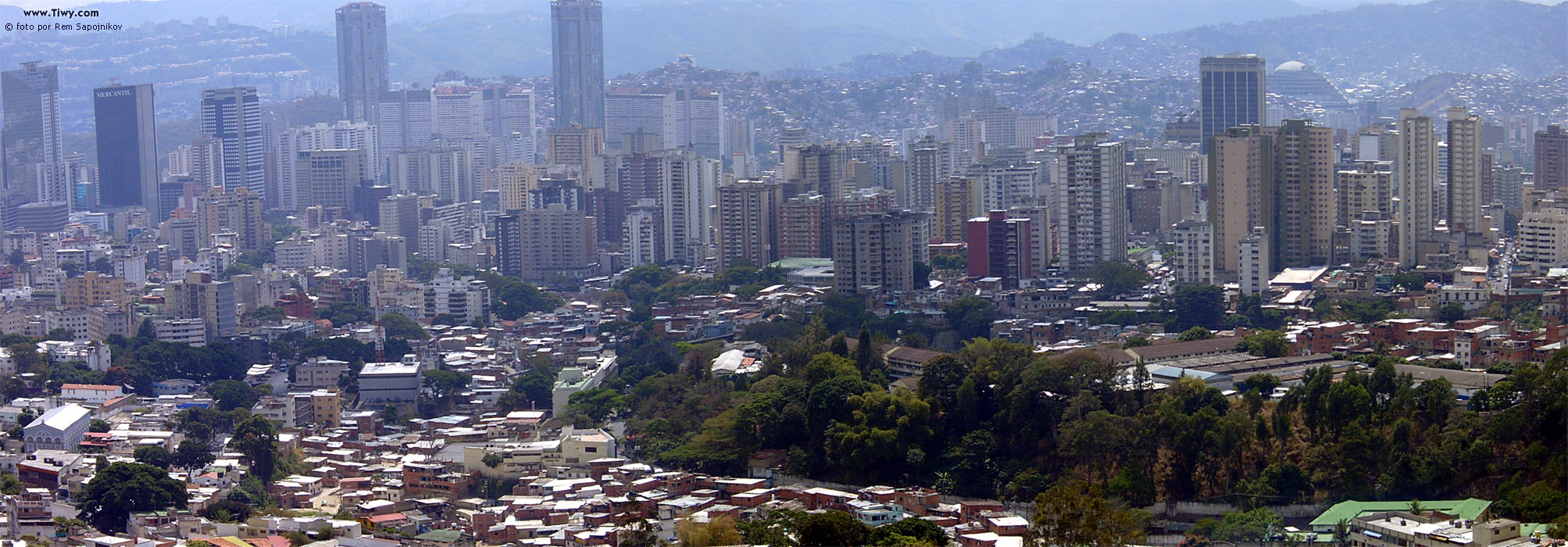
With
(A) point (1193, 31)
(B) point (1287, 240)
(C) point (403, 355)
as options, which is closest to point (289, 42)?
(A) point (1193, 31)

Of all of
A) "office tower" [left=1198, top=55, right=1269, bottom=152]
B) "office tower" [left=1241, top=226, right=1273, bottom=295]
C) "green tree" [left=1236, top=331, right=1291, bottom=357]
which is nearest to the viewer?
"green tree" [left=1236, top=331, right=1291, bottom=357]

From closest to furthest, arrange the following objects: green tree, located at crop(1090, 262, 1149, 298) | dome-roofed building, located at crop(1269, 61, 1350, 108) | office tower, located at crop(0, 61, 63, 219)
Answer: green tree, located at crop(1090, 262, 1149, 298) → office tower, located at crop(0, 61, 63, 219) → dome-roofed building, located at crop(1269, 61, 1350, 108)

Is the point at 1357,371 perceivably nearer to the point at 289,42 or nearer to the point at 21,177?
the point at 21,177

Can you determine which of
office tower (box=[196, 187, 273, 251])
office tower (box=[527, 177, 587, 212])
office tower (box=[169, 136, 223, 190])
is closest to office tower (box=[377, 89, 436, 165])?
office tower (box=[169, 136, 223, 190])

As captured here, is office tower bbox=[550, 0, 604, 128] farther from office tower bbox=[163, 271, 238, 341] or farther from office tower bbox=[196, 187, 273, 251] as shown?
office tower bbox=[163, 271, 238, 341]

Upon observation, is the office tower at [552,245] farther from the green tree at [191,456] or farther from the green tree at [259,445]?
the green tree at [191,456]

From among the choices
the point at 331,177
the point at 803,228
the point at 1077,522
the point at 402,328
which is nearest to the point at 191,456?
the point at 402,328
